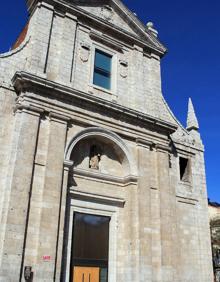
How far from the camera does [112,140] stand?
561 inches

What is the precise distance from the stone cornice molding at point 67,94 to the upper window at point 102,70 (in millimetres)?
1613

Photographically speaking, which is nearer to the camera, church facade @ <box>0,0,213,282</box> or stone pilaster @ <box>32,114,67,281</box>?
A: stone pilaster @ <box>32,114,67,281</box>

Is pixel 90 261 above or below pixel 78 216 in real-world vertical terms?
below

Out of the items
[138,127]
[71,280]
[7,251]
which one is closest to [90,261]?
[71,280]

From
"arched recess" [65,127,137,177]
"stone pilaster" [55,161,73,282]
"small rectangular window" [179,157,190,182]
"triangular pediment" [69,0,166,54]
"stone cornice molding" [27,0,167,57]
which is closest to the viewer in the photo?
"stone pilaster" [55,161,73,282]

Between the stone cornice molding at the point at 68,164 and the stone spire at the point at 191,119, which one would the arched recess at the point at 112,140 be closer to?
the stone cornice molding at the point at 68,164

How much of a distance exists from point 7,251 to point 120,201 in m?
5.07

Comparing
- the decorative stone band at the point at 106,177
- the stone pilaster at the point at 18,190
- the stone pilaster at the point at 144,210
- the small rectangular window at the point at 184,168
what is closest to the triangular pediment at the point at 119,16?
the small rectangular window at the point at 184,168

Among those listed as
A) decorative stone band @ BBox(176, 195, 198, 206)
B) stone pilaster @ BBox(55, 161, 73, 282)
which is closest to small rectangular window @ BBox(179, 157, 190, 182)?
decorative stone band @ BBox(176, 195, 198, 206)

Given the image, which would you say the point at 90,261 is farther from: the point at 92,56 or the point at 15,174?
the point at 92,56

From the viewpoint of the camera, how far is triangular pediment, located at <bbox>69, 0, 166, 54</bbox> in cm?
1644

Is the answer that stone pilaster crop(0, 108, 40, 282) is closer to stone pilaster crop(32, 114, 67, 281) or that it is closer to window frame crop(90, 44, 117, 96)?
stone pilaster crop(32, 114, 67, 281)

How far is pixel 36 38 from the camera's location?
548 inches

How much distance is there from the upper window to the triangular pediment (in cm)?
170
